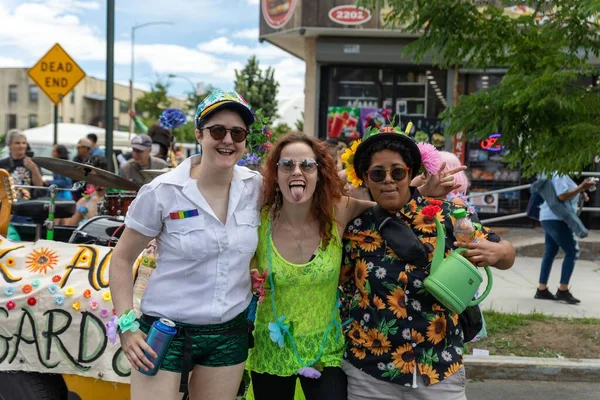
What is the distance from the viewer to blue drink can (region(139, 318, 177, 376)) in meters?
2.58

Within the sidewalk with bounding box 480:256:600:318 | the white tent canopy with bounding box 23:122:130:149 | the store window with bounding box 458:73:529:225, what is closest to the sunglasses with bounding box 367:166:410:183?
the sidewalk with bounding box 480:256:600:318

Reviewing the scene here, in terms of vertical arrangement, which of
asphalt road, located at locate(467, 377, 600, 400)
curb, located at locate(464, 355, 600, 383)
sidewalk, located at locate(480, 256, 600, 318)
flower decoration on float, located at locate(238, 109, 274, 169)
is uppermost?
flower decoration on float, located at locate(238, 109, 274, 169)

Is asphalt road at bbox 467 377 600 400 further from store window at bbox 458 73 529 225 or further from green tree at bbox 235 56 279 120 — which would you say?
green tree at bbox 235 56 279 120

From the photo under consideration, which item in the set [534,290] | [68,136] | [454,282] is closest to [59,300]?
[454,282]

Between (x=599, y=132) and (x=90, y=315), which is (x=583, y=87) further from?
(x=90, y=315)

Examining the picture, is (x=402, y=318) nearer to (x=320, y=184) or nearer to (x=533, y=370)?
(x=320, y=184)

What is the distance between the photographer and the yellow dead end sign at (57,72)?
34.0 feet

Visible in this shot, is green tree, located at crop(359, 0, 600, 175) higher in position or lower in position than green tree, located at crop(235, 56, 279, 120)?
lower

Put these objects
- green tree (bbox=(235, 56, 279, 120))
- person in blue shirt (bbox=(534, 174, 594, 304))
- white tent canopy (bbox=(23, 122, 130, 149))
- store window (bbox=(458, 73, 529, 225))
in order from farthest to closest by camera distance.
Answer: green tree (bbox=(235, 56, 279, 120)), white tent canopy (bbox=(23, 122, 130, 149)), store window (bbox=(458, 73, 529, 225)), person in blue shirt (bbox=(534, 174, 594, 304))

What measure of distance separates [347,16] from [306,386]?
11590 millimetres

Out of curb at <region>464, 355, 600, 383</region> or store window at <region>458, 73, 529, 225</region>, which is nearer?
curb at <region>464, 355, 600, 383</region>

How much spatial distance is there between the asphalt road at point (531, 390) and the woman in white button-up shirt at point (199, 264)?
3.25 m

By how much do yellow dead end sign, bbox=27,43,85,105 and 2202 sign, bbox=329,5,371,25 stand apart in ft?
17.8

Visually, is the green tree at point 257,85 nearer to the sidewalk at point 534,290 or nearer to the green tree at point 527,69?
the sidewalk at point 534,290
